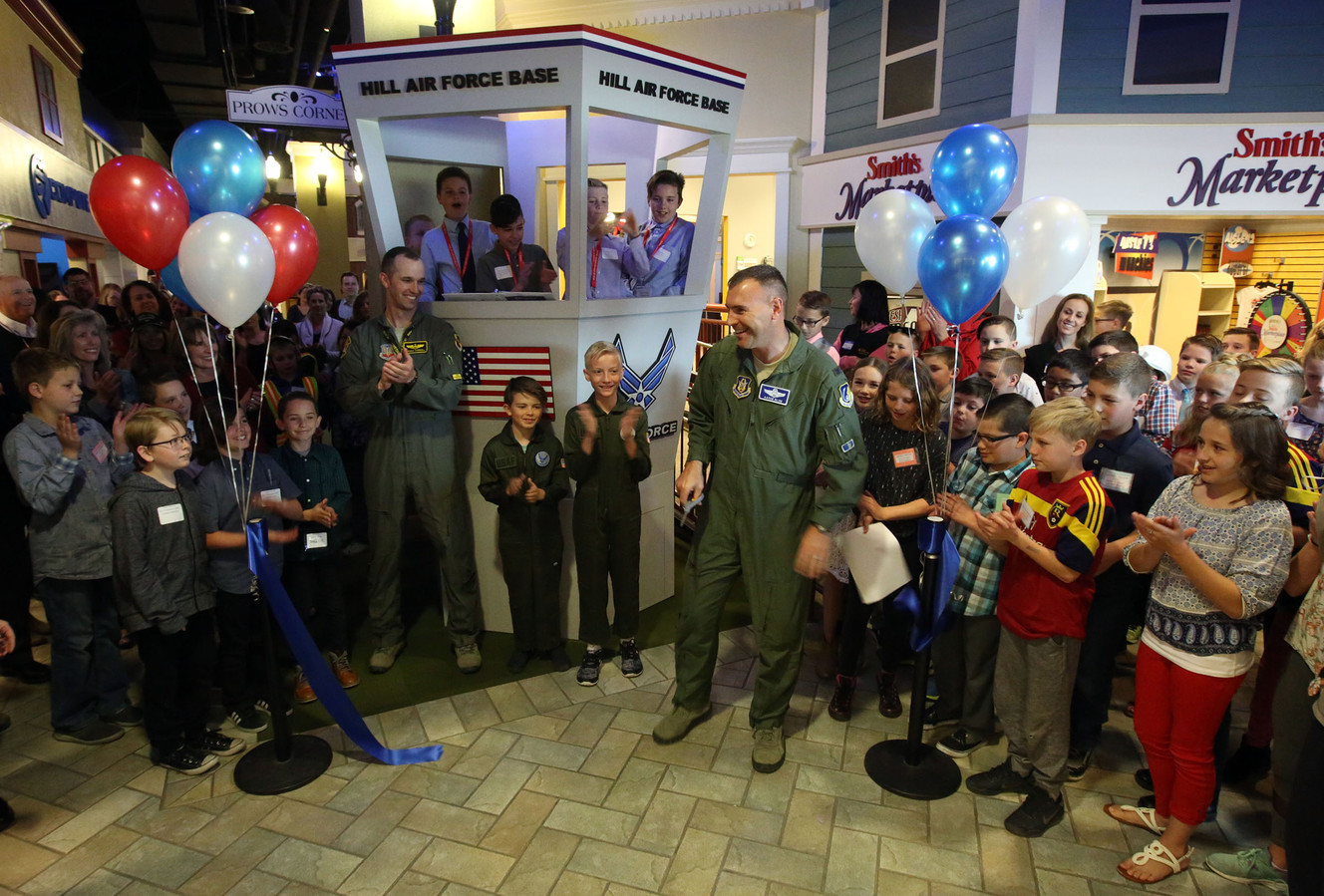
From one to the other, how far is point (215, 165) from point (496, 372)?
1.49m

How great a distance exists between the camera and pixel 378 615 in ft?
12.7

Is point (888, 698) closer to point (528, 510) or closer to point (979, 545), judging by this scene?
point (979, 545)

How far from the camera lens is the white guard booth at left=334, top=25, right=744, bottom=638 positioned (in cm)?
348

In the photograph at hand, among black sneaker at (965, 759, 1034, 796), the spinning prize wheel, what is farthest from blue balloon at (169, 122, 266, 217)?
the spinning prize wheel

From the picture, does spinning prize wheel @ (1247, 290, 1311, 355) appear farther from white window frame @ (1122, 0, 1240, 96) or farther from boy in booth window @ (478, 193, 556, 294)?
boy in booth window @ (478, 193, 556, 294)

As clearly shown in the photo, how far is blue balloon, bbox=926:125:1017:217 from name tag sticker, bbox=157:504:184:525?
3126mm

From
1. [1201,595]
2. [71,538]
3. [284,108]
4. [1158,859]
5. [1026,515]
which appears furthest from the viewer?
[284,108]

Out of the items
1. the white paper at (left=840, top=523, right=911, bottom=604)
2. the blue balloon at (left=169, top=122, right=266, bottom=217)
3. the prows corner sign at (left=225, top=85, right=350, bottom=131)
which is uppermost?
the prows corner sign at (left=225, top=85, right=350, bottom=131)

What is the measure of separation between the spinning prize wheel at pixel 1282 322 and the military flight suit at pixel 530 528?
21.6 ft

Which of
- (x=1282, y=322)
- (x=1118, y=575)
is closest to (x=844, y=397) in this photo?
(x=1118, y=575)

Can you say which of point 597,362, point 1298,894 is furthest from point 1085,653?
point 597,362

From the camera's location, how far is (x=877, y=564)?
10.2 feet

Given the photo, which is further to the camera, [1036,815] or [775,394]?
[775,394]

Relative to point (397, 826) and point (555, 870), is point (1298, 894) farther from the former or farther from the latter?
point (397, 826)
